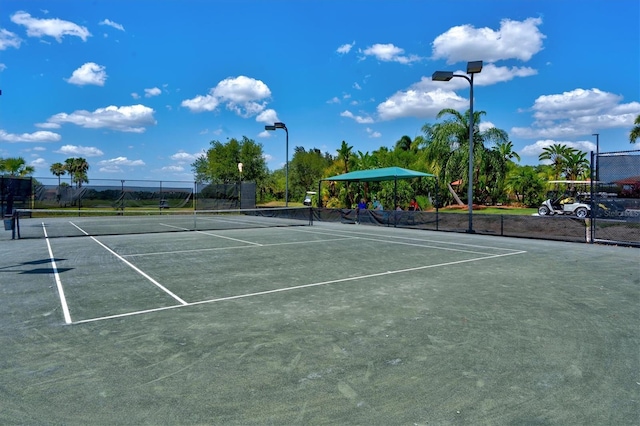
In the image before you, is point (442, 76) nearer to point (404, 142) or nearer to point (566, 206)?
point (566, 206)

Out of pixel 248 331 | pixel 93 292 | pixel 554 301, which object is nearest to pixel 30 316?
pixel 93 292

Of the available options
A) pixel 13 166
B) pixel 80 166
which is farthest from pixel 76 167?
pixel 13 166

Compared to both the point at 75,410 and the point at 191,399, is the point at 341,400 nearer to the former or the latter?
the point at 191,399

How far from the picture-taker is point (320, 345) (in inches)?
181

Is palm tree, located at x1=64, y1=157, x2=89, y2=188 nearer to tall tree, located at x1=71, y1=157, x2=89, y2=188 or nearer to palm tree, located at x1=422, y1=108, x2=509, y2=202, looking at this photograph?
tall tree, located at x1=71, y1=157, x2=89, y2=188

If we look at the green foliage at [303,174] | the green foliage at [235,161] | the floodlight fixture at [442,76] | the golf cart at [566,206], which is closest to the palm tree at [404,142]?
the green foliage at [303,174]

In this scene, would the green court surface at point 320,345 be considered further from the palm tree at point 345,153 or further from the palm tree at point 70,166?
the palm tree at point 70,166

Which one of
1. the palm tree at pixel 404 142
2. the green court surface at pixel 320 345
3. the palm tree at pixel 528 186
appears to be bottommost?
the green court surface at pixel 320 345

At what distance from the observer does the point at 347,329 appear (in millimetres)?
5160

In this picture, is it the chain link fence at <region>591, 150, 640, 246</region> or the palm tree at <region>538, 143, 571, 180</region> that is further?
the palm tree at <region>538, 143, 571, 180</region>

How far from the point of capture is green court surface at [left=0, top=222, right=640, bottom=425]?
3.25m

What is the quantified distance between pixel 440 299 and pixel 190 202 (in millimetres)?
32915

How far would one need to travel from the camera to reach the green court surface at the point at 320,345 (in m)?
3.25

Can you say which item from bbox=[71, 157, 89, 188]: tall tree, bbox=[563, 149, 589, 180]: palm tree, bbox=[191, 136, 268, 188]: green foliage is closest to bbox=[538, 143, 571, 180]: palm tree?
bbox=[563, 149, 589, 180]: palm tree
